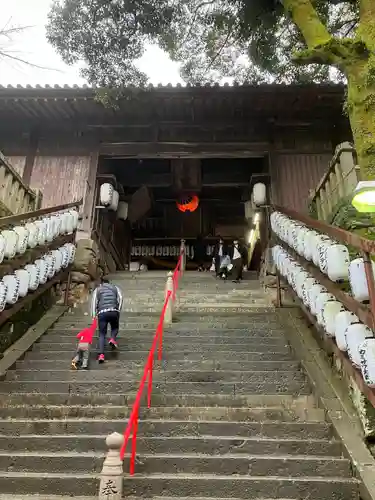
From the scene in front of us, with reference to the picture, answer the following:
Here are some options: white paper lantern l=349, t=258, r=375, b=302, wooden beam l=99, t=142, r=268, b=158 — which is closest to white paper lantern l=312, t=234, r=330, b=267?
white paper lantern l=349, t=258, r=375, b=302

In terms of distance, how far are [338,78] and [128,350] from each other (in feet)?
30.8

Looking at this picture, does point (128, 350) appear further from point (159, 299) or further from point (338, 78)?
point (338, 78)

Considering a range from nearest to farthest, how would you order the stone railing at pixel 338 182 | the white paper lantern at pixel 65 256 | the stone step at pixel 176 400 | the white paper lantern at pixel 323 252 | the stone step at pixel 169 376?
1. the white paper lantern at pixel 323 252
2. the stone step at pixel 176 400
3. the stone step at pixel 169 376
4. the stone railing at pixel 338 182
5. the white paper lantern at pixel 65 256

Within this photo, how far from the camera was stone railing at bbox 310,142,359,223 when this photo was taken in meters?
7.54

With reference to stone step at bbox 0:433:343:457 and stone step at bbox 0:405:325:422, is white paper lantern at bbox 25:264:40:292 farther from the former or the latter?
stone step at bbox 0:433:343:457

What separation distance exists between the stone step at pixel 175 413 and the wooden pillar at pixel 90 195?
7264 mm

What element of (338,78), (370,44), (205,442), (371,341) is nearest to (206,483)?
(205,442)

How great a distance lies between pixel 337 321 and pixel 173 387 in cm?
279

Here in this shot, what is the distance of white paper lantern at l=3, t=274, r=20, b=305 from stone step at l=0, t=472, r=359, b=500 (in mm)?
3101

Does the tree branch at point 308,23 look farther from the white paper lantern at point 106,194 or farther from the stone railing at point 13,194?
the white paper lantern at point 106,194

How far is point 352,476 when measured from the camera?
4574 mm

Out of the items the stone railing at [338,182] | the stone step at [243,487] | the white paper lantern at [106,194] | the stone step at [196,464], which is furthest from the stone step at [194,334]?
the white paper lantern at [106,194]

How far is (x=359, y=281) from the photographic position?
4480mm

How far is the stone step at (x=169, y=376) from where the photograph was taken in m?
6.55
